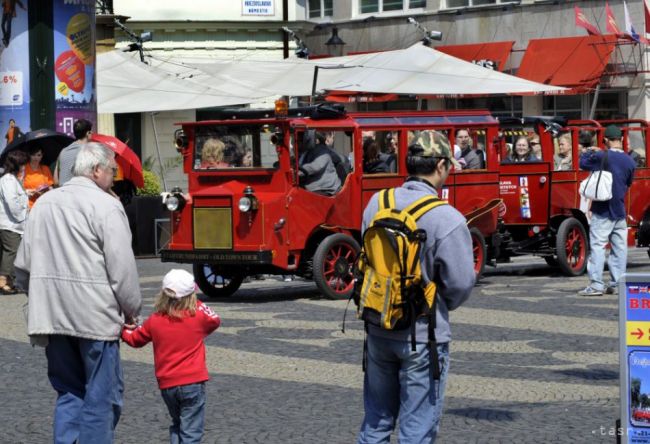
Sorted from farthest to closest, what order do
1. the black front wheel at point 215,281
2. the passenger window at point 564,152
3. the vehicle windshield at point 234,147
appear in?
the passenger window at point 564,152 < the black front wheel at point 215,281 < the vehicle windshield at point 234,147

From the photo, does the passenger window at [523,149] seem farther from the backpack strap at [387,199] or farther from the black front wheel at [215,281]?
the backpack strap at [387,199]

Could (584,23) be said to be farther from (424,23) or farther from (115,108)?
(115,108)

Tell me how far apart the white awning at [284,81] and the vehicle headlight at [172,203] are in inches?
232

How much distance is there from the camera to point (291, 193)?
50.8ft

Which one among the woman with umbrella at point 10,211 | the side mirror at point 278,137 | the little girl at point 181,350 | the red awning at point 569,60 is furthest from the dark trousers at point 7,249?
the red awning at point 569,60

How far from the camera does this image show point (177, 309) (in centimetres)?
730

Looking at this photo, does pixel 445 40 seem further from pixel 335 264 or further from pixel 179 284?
pixel 179 284

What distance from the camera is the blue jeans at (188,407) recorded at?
7250mm

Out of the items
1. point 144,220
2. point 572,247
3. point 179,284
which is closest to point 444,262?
point 179,284

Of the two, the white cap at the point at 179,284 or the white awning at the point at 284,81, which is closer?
the white cap at the point at 179,284

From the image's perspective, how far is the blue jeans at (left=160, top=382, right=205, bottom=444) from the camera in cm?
725

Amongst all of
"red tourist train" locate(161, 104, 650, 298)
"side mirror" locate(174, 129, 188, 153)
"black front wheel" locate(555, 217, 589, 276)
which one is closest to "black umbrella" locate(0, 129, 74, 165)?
"side mirror" locate(174, 129, 188, 153)

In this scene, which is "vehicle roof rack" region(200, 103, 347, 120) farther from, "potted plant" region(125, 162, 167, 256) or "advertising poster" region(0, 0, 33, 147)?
"potted plant" region(125, 162, 167, 256)

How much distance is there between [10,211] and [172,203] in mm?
2296
